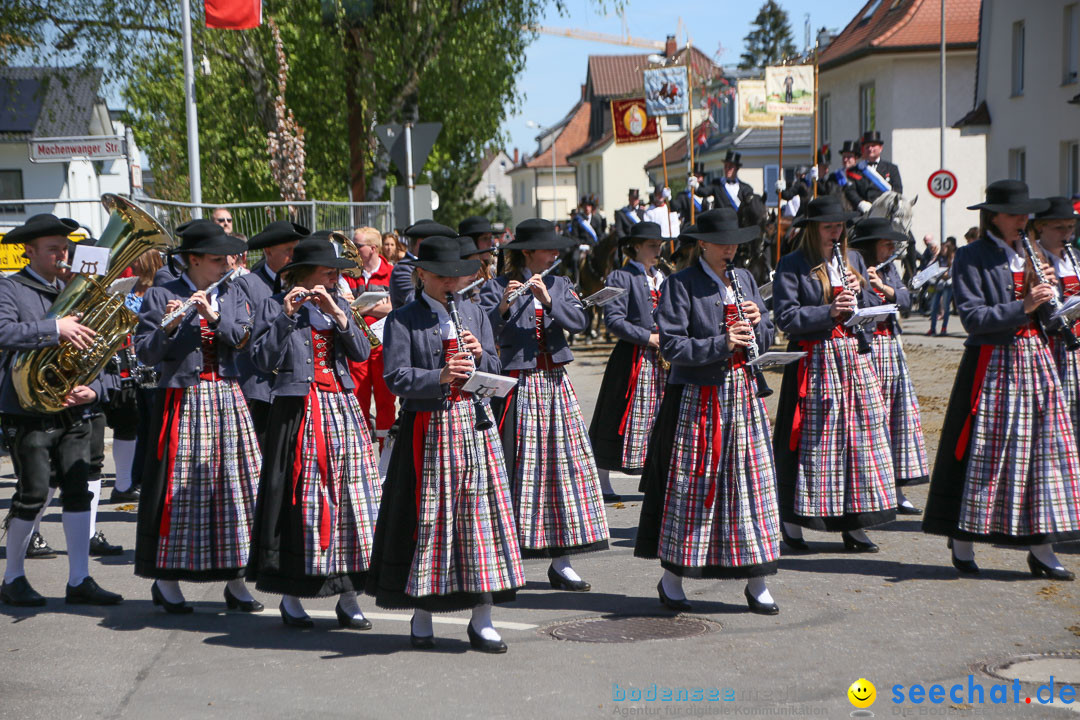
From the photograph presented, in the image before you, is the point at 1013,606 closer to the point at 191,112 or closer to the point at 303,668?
the point at 303,668

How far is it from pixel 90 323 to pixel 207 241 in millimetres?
913

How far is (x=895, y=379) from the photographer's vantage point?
9000mm

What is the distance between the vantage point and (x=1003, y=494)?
718 cm

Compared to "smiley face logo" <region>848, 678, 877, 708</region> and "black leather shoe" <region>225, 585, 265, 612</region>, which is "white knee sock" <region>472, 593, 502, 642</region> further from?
"smiley face logo" <region>848, 678, 877, 708</region>

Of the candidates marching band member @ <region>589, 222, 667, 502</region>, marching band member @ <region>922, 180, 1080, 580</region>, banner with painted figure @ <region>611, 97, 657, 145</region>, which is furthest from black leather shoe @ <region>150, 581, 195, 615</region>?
banner with painted figure @ <region>611, 97, 657, 145</region>

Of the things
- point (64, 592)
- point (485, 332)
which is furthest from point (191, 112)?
point (485, 332)

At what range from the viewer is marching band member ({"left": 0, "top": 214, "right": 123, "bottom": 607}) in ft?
23.6

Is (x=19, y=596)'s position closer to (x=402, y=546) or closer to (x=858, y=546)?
(x=402, y=546)

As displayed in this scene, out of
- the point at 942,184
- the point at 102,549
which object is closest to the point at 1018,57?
the point at 942,184

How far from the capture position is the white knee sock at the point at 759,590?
666 cm

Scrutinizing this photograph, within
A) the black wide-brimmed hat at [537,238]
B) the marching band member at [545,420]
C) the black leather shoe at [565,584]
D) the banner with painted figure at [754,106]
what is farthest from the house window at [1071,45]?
the black leather shoe at [565,584]

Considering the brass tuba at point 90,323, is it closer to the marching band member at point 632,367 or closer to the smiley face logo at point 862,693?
the marching band member at point 632,367

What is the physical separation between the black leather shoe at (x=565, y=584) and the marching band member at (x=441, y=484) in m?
1.21

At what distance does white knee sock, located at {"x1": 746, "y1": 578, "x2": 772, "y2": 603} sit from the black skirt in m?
1.32
